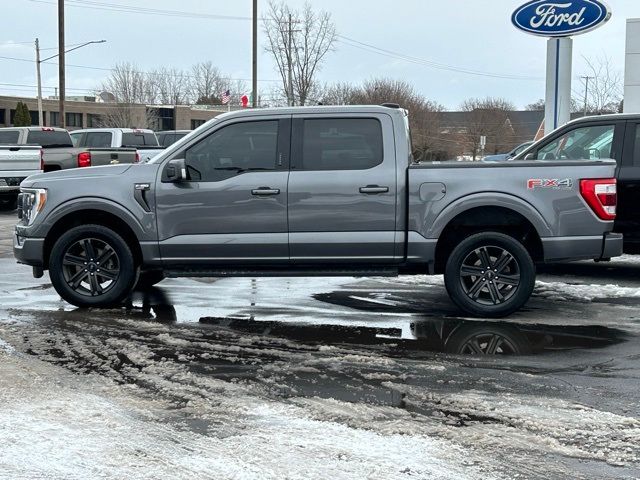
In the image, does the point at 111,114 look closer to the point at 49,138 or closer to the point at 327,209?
the point at 49,138

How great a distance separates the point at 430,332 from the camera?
7711 millimetres

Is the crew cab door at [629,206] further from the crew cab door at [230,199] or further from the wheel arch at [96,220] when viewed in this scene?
the wheel arch at [96,220]

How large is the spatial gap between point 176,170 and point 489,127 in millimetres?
64906

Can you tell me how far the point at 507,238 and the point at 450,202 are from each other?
0.64 meters

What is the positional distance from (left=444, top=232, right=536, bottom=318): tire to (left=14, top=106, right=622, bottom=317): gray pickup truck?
0.04 ft

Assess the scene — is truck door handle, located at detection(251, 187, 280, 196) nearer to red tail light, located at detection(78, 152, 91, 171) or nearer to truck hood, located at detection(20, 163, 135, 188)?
truck hood, located at detection(20, 163, 135, 188)

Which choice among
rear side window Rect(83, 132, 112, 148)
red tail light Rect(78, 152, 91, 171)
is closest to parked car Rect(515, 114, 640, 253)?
red tail light Rect(78, 152, 91, 171)

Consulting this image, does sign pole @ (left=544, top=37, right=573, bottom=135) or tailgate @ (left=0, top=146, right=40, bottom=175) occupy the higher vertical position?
sign pole @ (left=544, top=37, right=573, bottom=135)

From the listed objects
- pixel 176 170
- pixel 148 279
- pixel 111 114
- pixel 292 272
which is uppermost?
pixel 111 114

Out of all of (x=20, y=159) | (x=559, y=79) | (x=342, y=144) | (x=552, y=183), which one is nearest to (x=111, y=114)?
(x=20, y=159)

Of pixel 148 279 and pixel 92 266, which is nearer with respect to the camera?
pixel 92 266

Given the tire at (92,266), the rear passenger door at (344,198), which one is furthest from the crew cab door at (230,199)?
the tire at (92,266)

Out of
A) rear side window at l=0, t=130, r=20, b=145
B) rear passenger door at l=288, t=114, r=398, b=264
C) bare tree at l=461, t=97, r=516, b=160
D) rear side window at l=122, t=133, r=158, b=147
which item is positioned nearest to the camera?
rear passenger door at l=288, t=114, r=398, b=264

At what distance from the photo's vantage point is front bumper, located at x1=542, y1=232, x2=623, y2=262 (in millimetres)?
8188
